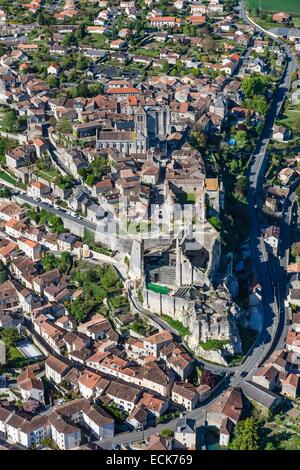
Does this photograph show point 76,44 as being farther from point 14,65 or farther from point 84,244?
point 84,244

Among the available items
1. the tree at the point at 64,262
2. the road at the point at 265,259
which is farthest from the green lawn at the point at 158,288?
the tree at the point at 64,262

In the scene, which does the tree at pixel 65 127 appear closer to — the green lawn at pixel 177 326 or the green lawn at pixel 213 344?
the green lawn at pixel 177 326

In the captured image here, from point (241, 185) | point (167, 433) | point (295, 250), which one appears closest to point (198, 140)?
point (241, 185)

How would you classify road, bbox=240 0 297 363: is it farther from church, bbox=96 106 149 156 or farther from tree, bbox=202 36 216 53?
tree, bbox=202 36 216 53

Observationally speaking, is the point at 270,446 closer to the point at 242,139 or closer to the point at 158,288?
the point at 158,288
